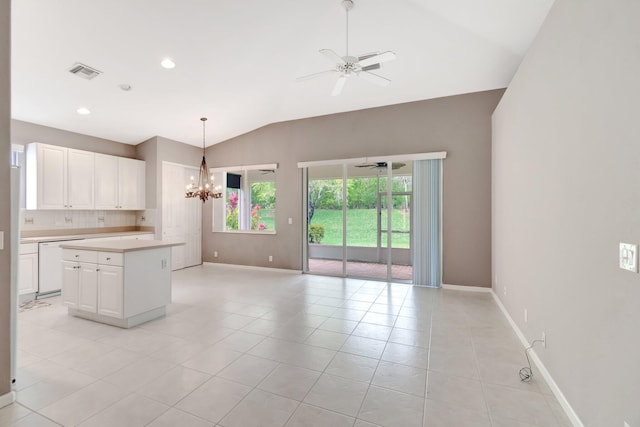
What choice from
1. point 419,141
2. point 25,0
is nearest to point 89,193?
point 25,0

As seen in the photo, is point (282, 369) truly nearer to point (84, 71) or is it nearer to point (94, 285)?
point (94, 285)

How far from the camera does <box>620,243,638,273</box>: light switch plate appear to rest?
136 centimetres

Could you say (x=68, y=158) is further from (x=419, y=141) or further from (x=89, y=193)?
(x=419, y=141)

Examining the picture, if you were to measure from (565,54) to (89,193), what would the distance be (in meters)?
7.05

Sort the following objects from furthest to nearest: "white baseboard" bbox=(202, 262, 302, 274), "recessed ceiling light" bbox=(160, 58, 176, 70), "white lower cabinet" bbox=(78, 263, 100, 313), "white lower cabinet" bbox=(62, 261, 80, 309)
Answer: "white baseboard" bbox=(202, 262, 302, 274) < "recessed ceiling light" bbox=(160, 58, 176, 70) < "white lower cabinet" bbox=(62, 261, 80, 309) < "white lower cabinet" bbox=(78, 263, 100, 313)

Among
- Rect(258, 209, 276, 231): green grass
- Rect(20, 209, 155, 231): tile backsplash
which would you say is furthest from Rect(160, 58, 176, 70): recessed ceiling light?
Rect(258, 209, 276, 231): green grass

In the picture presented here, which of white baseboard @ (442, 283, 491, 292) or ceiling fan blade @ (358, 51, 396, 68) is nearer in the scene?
ceiling fan blade @ (358, 51, 396, 68)

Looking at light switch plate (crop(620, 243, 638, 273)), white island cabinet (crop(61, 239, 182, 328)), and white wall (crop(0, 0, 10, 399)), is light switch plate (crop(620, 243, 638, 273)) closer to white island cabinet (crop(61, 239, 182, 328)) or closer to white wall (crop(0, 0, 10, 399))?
white wall (crop(0, 0, 10, 399))

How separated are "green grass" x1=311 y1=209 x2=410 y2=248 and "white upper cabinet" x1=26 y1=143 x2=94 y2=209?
14.4ft

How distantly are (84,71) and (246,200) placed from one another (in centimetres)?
397

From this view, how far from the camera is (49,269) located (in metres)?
4.76

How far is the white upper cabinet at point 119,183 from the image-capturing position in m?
5.78

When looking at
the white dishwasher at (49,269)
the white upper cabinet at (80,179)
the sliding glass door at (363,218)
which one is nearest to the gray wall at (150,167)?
the white upper cabinet at (80,179)

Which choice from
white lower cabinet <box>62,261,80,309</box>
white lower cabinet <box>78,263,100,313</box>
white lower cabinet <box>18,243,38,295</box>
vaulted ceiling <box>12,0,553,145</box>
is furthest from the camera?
white lower cabinet <box>18,243,38,295</box>
